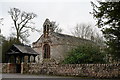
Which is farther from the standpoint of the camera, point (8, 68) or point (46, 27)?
point (46, 27)

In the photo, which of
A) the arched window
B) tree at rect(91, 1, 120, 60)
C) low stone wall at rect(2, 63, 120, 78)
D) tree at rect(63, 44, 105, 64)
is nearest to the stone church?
the arched window

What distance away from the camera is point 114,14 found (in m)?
12.8

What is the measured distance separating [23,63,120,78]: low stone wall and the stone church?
1422cm

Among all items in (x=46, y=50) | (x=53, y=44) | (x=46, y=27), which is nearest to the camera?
(x=53, y=44)

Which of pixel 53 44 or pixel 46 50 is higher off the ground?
pixel 53 44

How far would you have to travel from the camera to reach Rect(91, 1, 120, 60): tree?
1336 centimetres

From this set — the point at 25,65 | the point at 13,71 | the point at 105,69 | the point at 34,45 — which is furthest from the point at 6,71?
the point at 34,45

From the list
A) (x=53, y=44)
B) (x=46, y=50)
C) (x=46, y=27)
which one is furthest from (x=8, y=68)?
(x=46, y=27)

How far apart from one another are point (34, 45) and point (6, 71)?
16555mm

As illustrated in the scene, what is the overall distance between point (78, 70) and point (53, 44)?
19829mm

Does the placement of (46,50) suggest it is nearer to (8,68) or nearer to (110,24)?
(8,68)

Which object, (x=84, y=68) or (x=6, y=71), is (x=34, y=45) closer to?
(x=6, y=71)

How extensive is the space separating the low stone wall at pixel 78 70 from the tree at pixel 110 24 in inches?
221

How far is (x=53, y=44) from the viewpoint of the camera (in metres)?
41.3
